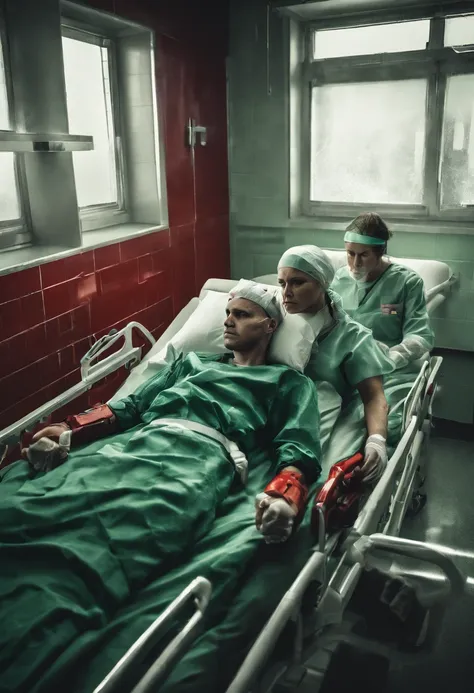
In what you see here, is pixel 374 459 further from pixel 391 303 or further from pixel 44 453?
pixel 391 303

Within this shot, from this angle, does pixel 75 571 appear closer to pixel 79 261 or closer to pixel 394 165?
pixel 79 261

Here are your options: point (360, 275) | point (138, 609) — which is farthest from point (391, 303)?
point (138, 609)

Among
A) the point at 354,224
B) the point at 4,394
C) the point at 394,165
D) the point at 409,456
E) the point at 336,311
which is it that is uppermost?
the point at 394,165

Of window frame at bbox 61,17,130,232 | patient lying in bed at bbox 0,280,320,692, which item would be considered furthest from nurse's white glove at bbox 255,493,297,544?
window frame at bbox 61,17,130,232

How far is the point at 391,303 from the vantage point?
3.11 metres

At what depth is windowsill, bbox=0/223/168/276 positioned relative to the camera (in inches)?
102

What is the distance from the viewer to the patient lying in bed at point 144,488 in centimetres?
134

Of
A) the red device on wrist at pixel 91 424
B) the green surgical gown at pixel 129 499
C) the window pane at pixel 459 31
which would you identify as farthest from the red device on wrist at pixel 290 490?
the window pane at pixel 459 31

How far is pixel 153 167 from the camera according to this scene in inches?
138

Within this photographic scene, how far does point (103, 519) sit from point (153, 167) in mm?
2407

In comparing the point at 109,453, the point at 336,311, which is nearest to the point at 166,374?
the point at 109,453

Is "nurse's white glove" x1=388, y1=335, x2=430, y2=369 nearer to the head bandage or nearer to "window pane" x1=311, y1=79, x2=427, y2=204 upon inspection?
the head bandage

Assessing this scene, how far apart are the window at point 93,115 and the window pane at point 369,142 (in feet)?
4.62

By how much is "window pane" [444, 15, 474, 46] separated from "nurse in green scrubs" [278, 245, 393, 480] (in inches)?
78.5
